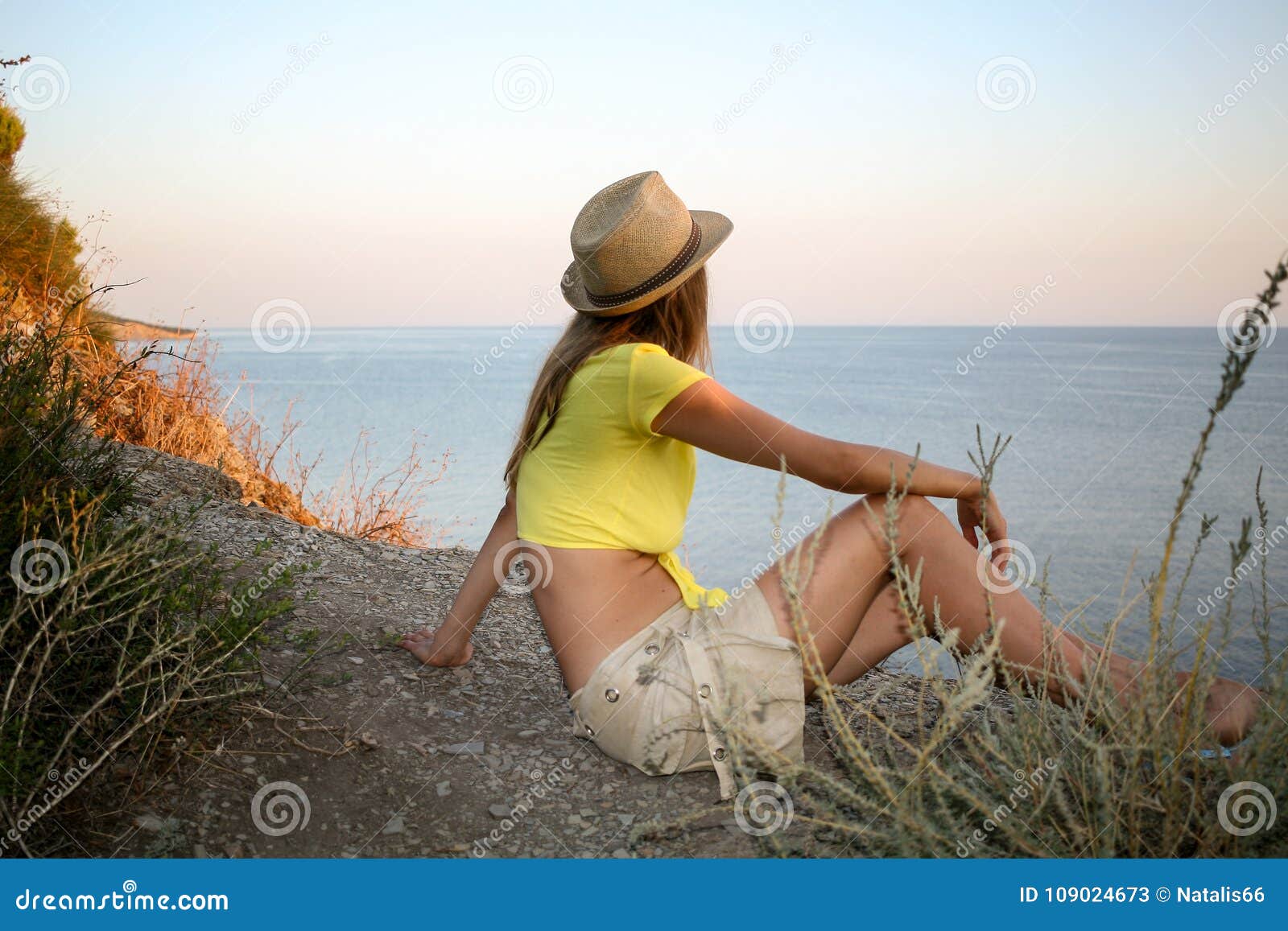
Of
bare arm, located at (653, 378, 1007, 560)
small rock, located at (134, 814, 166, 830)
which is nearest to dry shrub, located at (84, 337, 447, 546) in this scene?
small rock, located at (134, 814, 166, 830)

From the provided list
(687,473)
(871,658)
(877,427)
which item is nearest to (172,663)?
(687,473)

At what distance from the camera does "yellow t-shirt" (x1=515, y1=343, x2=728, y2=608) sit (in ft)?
7.97

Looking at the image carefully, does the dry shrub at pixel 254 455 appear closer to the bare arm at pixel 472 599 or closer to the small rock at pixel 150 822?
the bare arm at pixel 472 599

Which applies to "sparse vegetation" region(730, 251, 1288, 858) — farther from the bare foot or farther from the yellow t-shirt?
the bare foot

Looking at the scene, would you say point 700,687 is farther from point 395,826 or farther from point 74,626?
point 74,626

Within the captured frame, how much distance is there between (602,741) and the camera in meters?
2.54

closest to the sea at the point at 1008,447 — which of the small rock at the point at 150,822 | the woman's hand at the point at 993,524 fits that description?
the woman's hand at the point at 993,524

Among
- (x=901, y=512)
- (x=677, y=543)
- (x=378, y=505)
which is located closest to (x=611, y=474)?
(x=677, y=543)

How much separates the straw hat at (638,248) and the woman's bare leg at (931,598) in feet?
2.57

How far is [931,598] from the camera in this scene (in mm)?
2451

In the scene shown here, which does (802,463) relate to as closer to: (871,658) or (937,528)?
(937,528)

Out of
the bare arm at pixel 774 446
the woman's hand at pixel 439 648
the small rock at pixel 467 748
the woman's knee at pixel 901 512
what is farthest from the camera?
the woman's hand at pixel 439 648

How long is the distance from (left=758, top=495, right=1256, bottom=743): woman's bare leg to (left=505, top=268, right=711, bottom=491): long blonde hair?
25.7 inches

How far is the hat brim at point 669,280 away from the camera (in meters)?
2.57
